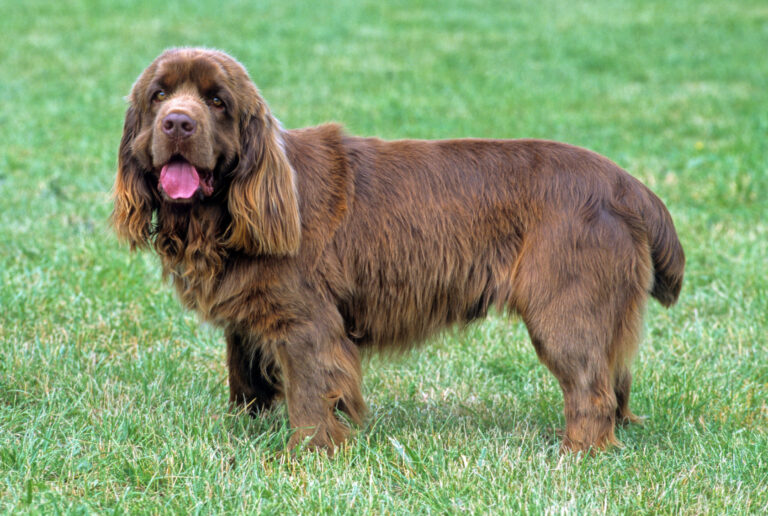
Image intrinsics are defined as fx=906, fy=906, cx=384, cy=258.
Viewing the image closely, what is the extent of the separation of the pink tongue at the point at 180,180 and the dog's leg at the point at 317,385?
70 centimetres

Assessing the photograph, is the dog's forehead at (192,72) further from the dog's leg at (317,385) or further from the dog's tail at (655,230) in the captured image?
the dog's tail at (655,230)

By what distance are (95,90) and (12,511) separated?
31.0ft

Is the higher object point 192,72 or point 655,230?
point 192,72

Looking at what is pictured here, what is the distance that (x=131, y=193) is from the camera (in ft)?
11.5

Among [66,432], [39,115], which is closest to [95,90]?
[39,115]

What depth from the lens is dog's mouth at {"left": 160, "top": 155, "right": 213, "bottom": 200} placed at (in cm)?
331

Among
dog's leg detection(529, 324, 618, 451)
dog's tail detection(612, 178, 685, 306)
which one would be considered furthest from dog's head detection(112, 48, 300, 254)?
dog's tail detection(612, 178, 685, 306)

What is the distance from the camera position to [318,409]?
3584 mm

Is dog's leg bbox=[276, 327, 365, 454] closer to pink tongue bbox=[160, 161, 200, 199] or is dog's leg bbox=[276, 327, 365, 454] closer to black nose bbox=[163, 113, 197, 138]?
pink tongue bbox=[160, 161, 200, 199]

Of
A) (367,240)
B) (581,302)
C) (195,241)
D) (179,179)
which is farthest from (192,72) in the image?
(581,302)

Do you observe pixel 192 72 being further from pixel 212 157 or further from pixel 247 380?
pixel 247 380

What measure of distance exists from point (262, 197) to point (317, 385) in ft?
2.53

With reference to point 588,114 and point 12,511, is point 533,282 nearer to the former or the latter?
point 12,511

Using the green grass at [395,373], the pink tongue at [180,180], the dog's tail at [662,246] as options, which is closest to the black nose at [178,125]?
the pink tongue at [180,180]
